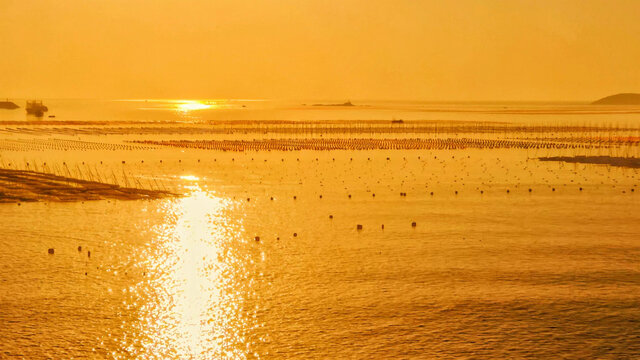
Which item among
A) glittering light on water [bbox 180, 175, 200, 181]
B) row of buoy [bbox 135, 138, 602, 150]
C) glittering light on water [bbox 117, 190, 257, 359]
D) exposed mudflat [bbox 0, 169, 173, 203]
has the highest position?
row of buoy [bbox 135, 138, 602, 150]

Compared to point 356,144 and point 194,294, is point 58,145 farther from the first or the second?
point 194,294

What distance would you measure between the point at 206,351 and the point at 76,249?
12642mm

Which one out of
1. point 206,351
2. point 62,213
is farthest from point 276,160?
point 206,351

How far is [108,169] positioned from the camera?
5656cm

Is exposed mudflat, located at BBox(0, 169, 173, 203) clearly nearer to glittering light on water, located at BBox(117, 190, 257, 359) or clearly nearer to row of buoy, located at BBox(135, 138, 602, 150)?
glittering light on water, located at BBox(117, 190, 257, 359)

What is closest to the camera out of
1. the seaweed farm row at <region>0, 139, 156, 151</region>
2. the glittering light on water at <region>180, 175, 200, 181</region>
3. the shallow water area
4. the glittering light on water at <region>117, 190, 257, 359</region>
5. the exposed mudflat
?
the glittering light on water at <region>117, 190, 257, 359</region>

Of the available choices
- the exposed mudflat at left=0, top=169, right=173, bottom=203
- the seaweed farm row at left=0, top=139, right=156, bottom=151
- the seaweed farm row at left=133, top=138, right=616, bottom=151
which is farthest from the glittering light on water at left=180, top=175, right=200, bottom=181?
the seaweed farm row at left=0, top=139, right=156, bottom=151

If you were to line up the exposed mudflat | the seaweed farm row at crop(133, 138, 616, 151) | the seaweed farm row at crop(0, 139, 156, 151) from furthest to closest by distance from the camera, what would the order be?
the seaweed farm row at crop(133, 138, 616, 151)
the seaweed farm row at crop(0, 139, 156, 151)
the exposed mudflat

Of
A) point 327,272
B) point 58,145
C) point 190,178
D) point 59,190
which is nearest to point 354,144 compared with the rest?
point 58,145

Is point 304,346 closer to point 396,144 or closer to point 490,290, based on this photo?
point 490,290

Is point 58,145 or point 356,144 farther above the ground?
point 58,145

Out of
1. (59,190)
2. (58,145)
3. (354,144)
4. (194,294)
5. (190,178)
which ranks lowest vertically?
(194,294)

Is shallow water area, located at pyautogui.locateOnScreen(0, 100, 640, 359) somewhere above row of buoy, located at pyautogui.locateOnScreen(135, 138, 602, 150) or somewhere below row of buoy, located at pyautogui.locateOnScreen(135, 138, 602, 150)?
below

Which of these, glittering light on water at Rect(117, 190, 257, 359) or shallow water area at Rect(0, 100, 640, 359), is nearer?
glittering light on water at Rect(117, 190, 257, 359)
